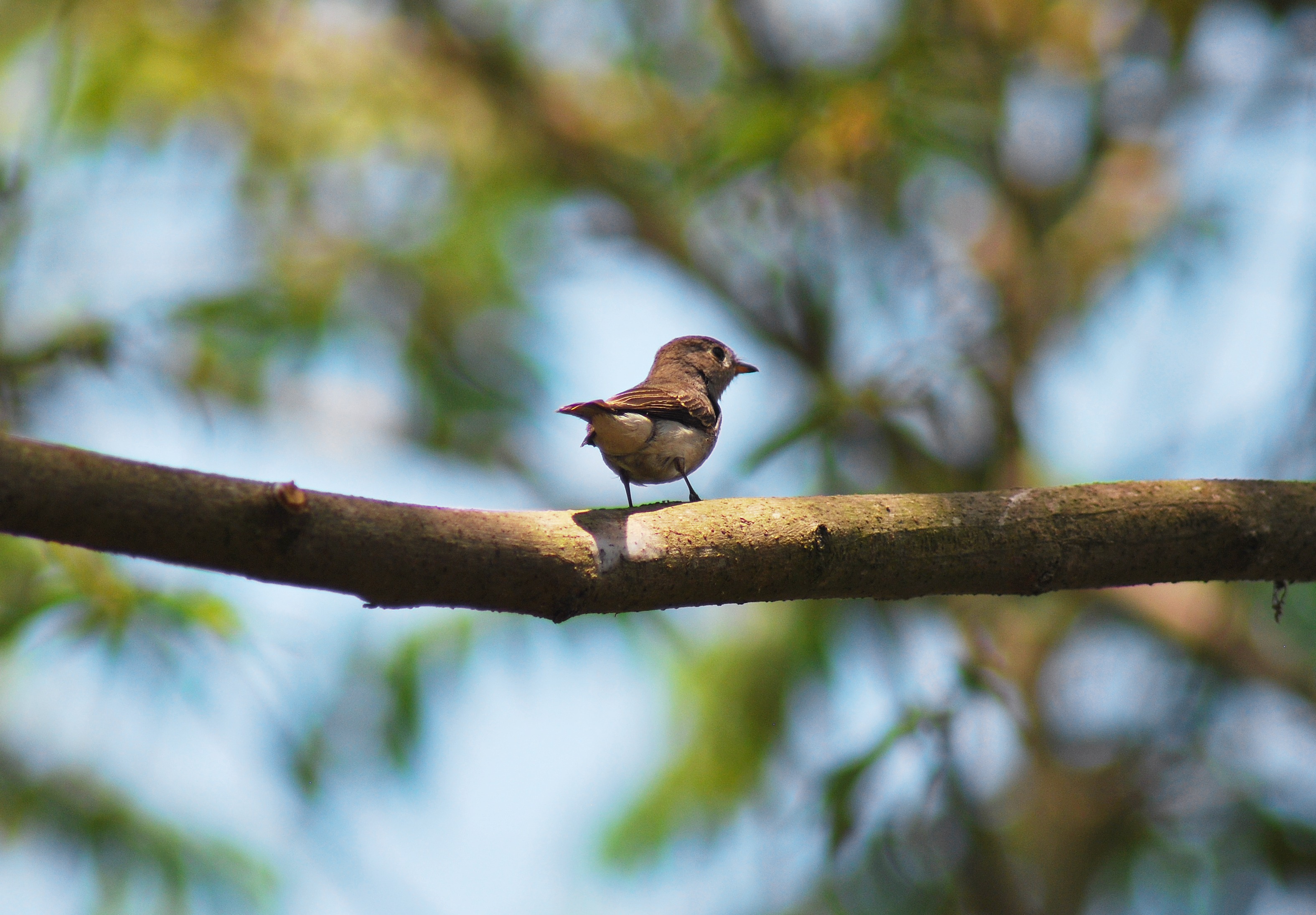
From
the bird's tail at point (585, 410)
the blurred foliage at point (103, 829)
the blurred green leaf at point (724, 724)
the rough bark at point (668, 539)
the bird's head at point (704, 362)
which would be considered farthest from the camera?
the blurred green leaf at point (724, 724)

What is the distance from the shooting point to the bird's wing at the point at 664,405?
4.05 meters

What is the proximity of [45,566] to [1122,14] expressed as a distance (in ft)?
27.2

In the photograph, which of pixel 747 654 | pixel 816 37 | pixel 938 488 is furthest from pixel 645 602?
pixel 816 37

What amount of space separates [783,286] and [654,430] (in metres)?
3.23

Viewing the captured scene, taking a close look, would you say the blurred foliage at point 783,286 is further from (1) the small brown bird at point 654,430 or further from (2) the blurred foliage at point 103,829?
(1) the small brown bird at point 654,430

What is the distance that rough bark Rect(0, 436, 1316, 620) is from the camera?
1.98 meters

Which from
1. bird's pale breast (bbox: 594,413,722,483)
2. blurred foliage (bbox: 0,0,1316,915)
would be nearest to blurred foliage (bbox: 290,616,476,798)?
blurred foliage (bbox: 0,0,1316,915)

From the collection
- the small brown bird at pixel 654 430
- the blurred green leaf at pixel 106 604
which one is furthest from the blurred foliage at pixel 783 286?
the small brown bird at pixel 654 430

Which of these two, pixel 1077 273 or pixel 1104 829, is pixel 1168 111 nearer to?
pixel 1077 273

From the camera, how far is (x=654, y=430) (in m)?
4.15

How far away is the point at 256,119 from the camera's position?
9.06 m

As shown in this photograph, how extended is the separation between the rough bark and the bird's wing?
113 cm

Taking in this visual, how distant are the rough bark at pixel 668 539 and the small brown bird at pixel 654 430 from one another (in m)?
1.01

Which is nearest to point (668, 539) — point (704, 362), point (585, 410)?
point (585, 410)
